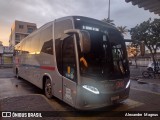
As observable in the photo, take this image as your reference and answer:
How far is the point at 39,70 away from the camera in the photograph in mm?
8727

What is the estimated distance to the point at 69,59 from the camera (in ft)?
19.2

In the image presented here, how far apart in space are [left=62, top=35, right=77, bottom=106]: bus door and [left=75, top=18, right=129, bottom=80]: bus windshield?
1.17 feet

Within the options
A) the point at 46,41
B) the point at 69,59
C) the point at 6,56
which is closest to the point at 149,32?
the point at 46,41

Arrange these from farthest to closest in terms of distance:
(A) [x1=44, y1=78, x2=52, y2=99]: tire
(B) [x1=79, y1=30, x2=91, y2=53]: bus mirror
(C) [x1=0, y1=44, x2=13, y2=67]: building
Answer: (C) [x1=0, y1=44, x2=13, y2=67]: building → (A) [x1=44, y1=78, x2=52, y2=99]: tire → (B) [x1=79, y1=30, x2=91, y2=53]: bus mirror

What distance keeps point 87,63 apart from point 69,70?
0.73 metres

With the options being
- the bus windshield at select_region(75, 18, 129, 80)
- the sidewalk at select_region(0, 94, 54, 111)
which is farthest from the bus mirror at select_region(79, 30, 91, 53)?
the sidewalk at select_region(0, 94, 54, 111)

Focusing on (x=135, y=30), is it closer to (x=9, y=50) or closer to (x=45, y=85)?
(x=45, y=85)

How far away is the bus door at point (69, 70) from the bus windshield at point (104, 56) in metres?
0.36

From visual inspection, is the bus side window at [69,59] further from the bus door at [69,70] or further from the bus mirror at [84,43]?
the bus mirror at [84,43]

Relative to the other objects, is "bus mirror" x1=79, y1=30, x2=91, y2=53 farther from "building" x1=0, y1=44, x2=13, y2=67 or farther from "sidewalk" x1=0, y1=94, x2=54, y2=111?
"building" x1=0, y1=44, x2=13, y2=67

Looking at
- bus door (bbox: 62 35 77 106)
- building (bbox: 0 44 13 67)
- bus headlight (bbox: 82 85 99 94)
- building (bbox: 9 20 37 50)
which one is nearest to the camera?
bus headlight (bbox: 82 85 99 94)

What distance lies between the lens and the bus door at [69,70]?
561 centimetres

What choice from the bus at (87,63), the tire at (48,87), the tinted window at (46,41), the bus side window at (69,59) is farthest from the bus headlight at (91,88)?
the tire at (48,87)

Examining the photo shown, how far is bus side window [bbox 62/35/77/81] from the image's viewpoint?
5.61m
